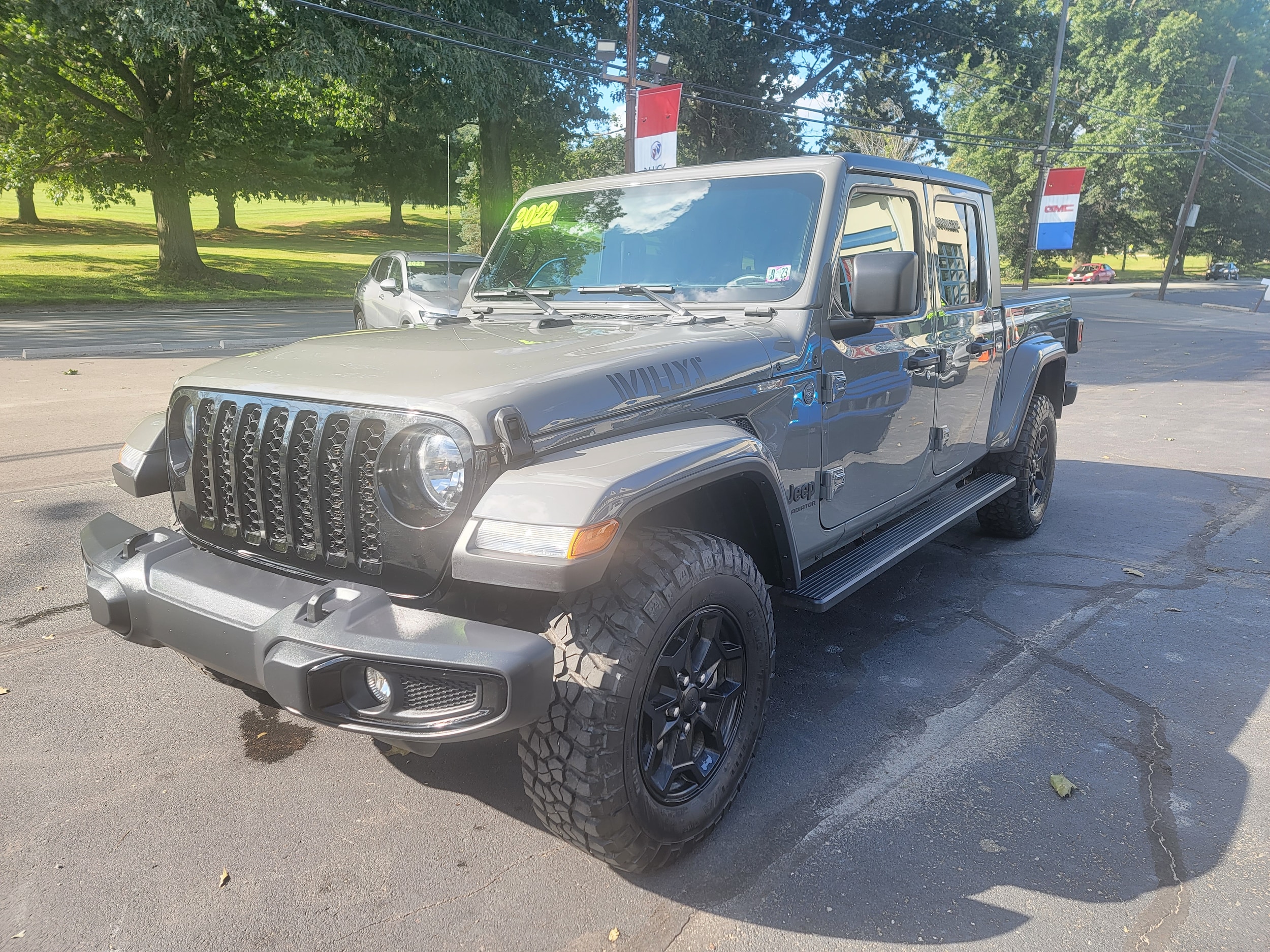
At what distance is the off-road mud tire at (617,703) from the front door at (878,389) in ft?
3.42

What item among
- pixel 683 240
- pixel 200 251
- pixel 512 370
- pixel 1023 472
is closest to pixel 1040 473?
pixel 1023 472

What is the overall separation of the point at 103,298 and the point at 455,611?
21990 mm

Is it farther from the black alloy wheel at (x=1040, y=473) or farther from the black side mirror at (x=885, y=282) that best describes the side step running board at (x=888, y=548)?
the black side mirror at (x=885, y=282)

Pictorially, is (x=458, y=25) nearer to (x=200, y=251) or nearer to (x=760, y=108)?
(x=760, y=108)

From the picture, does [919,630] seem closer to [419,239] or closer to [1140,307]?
[1140,307]

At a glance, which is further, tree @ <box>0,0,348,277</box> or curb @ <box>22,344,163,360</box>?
tree @ <box>0,0,348,277</box>

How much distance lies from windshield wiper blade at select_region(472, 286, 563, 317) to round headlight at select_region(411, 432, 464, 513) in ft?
3.80

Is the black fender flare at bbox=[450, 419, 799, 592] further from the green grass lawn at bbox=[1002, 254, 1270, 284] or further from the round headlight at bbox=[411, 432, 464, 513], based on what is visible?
the green grass lawn at bbox=[1002, 254, 1270, 284]

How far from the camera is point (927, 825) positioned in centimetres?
263

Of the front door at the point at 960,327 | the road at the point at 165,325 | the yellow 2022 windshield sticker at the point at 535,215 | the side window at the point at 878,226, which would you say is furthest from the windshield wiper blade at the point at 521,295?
the road at the point at 165,325

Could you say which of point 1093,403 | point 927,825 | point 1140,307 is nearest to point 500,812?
point 927,825

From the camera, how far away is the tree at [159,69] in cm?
1667

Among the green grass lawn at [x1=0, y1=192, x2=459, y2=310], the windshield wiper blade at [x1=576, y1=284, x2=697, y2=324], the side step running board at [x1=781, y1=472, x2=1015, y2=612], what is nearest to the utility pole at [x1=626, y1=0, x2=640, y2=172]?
the green grass lawn at [x1=0, y1=192, x2=459, y2=310]

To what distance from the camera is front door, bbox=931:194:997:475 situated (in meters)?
4.12
